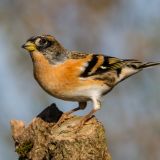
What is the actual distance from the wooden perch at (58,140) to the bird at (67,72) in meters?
0.80

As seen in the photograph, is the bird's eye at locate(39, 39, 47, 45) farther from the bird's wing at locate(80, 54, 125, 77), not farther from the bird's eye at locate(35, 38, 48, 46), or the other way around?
the bird's wing at locate(80, 54, 125, 77)

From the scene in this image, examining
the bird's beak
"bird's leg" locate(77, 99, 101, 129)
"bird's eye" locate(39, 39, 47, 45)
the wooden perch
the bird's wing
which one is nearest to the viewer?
the wooden perch

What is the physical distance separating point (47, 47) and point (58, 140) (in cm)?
181

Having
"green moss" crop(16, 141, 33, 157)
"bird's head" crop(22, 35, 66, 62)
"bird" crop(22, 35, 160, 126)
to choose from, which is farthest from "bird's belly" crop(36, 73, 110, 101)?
"green moss" crop(16, 141, 33, 157)

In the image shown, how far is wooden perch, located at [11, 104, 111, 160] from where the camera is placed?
5.35 metres

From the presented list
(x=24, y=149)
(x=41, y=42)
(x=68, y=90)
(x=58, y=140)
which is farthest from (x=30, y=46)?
(x=58, y=140)

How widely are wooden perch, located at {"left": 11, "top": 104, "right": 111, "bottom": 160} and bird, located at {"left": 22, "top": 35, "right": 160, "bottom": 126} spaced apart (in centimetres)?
80

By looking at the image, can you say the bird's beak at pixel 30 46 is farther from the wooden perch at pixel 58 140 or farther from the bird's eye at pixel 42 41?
the wooden perch at pixel 58 140

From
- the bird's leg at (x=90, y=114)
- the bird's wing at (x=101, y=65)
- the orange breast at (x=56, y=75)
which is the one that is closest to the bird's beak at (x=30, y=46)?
the orange breast at (x=56, y=75)

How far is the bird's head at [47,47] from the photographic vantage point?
685 cm

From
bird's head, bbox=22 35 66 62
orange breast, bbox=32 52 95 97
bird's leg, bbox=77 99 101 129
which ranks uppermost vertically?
bird's head, bbox=22 35 66 62

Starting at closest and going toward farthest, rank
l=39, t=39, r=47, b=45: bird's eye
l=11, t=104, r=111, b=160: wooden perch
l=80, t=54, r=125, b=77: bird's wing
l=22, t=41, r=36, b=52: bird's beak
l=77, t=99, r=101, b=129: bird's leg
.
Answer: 1. l=11, t=104, r=111, b=160: wooden perch
2. l=77, t=99, r=101, b=129: bird's leg
3. l=22, t=41, r=36, b=52: bird's beak
4. l=39, t=39, r=47, b=45: bird's eye
5. l=80, t=54, r=125, b=77: bird's wing

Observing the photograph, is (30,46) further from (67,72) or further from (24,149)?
(24,149)

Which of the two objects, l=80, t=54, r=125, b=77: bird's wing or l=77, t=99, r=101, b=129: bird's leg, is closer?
l=77, t=99, r=101, b=129: bird's leg
